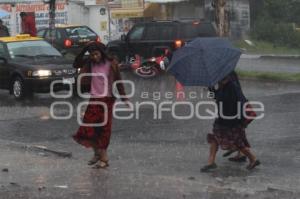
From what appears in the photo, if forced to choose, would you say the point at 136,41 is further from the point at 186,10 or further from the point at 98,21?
the point at 98,21

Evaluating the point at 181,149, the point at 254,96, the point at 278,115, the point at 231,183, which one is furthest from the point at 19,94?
the point at 231,183

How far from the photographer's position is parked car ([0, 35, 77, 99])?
742 inches

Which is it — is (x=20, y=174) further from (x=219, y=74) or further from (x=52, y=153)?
(x=219, y=74)

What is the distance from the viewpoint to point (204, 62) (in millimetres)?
9469

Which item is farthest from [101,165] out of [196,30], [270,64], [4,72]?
[270,64]

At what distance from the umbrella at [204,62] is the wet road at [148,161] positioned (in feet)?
4.03

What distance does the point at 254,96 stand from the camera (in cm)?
1845

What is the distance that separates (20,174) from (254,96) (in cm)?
981

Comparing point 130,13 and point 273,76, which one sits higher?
point 130,13

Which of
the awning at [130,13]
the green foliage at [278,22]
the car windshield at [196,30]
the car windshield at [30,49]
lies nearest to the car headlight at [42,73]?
the car windshield at [30,49]

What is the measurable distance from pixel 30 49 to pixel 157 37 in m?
6.18

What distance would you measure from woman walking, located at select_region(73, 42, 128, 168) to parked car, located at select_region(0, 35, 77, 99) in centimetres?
894

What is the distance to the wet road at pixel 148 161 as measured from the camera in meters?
8.53

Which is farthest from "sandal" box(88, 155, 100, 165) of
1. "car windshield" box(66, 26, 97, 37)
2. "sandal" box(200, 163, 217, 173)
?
"car windshield" box(66, 26, 97, 37)
